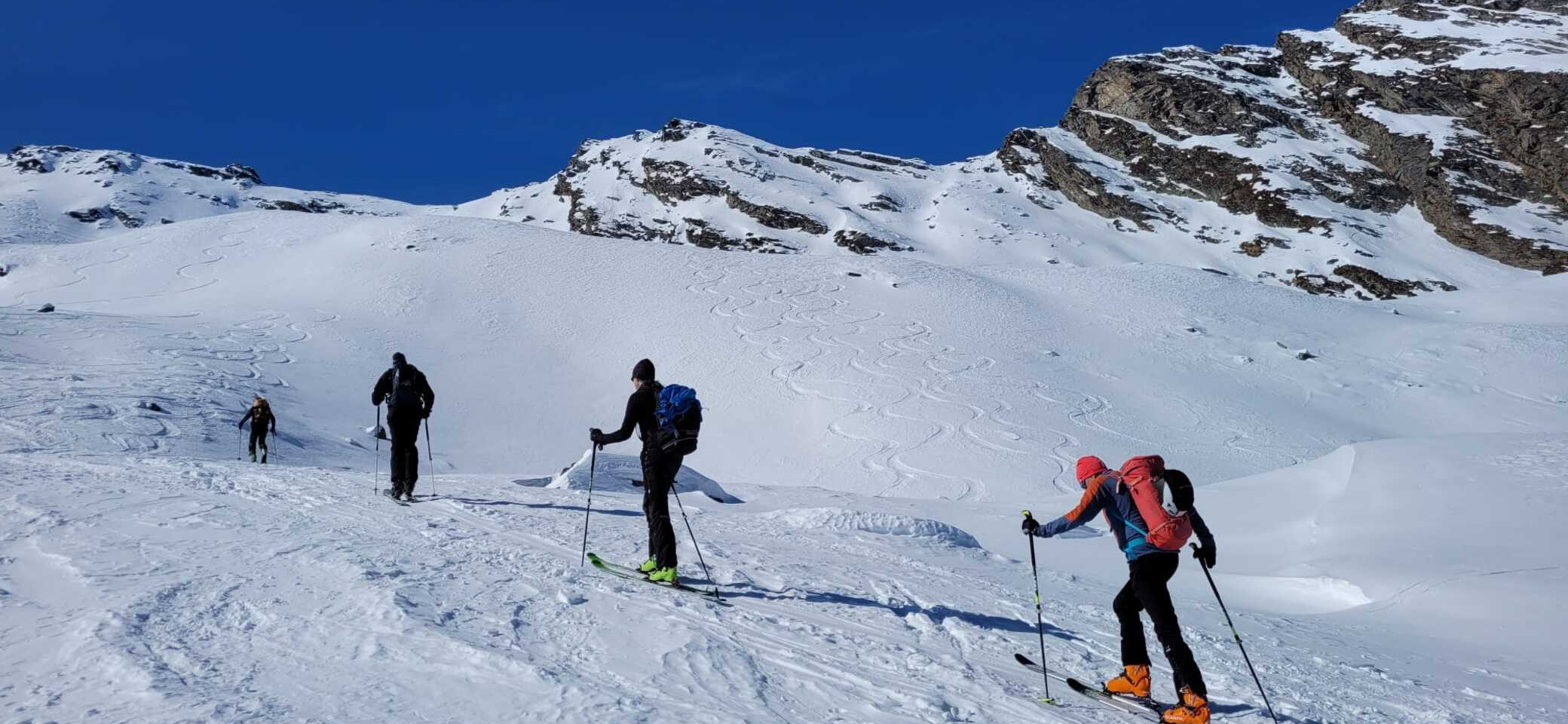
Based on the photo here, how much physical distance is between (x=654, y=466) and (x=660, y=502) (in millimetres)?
312

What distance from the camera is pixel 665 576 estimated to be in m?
7.40

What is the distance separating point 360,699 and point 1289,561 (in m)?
11.1

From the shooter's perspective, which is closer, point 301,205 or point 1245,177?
point 1245,177

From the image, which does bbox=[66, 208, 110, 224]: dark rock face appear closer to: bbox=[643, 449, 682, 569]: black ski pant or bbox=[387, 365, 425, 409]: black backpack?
bbox=[387, 365, 425, 409]: black backpack

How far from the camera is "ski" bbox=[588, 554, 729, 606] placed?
7223 mm

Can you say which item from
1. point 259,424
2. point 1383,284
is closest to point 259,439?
point 259,424

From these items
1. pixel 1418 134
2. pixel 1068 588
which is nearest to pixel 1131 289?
pixel 1068 588

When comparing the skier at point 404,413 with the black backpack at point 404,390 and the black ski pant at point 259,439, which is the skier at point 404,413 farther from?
the black ski pant at point 259,439

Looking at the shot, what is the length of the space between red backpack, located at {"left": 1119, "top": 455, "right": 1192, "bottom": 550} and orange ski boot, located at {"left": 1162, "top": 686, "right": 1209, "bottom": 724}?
85cm

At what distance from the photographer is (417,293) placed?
3597cm

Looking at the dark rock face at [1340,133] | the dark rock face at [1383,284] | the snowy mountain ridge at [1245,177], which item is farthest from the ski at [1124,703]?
the dark rock face at [1340,133]

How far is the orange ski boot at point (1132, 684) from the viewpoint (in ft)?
18.5

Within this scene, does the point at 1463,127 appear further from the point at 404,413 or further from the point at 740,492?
Answer: the point at 404,413

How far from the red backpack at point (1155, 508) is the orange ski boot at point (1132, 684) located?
2.79 ft
